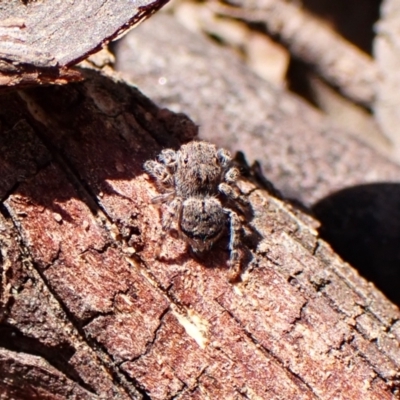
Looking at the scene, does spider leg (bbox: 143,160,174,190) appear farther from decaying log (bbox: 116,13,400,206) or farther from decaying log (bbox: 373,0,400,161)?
decaying log (bbox: 373,0,400,161)

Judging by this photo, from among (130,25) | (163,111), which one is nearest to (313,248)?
(163,111)

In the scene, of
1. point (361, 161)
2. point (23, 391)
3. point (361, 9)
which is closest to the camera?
point (23, 391)

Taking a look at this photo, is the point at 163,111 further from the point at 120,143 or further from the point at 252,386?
the point at 252,386

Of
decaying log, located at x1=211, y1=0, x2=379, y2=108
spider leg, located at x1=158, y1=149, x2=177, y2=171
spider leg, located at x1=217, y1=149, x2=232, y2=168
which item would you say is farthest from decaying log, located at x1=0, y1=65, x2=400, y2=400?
decaying log, located at x1=211, y1=0, x2=379, y2=108

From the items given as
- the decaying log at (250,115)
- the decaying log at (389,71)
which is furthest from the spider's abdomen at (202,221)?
the decaying log at (389,71)

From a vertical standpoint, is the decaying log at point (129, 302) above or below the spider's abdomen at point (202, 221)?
below

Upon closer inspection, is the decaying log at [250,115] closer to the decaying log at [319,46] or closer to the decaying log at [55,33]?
the decaying log at [319,46]

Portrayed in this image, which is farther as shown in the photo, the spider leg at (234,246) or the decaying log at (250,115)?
the decaying log at (250,115)
